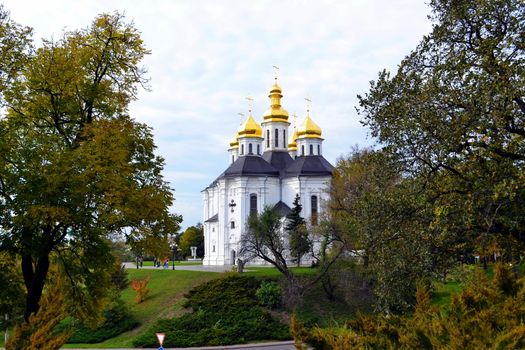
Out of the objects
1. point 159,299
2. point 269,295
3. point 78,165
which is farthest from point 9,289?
point 159,299

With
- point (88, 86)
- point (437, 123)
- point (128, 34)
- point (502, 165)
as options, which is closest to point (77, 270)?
point (88, 86)

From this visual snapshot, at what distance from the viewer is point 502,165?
12602mm

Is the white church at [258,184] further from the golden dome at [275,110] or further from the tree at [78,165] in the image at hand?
the tree at [78,165]

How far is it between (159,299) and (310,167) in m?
28.6

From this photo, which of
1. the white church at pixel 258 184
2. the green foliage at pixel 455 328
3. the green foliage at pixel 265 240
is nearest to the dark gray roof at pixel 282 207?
the white church at pixel 258 184

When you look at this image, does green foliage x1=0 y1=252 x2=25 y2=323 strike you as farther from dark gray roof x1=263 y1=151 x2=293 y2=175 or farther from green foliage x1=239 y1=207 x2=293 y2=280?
dark gray roof x1=263 y1=151 x2=293 y2=175

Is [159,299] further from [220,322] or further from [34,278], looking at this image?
[34,278]

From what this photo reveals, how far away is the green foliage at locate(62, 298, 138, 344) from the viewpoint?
29.8 metres

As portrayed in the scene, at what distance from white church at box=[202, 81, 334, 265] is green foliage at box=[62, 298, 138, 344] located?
76.5ft

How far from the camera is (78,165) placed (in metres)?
13.3

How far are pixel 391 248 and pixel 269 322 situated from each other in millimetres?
16261

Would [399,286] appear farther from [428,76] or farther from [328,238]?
[328,238]

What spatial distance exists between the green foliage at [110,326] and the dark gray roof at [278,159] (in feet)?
109

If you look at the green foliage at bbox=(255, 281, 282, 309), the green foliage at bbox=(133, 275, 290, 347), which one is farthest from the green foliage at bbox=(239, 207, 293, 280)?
the green foliage at bbox=(133, 275, 290, 347)
